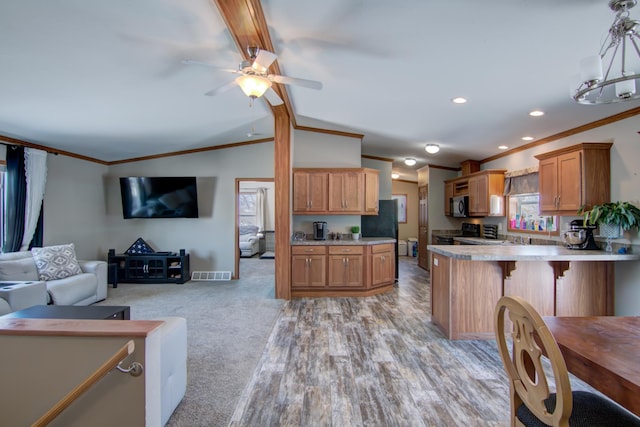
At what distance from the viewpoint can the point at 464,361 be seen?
9.43 feet

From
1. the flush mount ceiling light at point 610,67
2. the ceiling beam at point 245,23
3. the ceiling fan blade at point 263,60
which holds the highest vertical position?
the ceiling beam at point 245,23

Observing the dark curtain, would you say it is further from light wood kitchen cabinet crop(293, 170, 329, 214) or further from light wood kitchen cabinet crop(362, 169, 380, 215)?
light wood kitchen cabinet crop(362, 169, 380, 215)

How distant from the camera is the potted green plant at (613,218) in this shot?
10.7 feet

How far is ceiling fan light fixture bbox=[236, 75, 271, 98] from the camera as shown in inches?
103

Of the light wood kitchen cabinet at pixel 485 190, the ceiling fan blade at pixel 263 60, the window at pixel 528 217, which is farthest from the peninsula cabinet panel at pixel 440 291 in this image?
the light wood kitchen cabinet at pixel 485 190

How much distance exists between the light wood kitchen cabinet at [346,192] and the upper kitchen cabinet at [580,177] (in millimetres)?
2705

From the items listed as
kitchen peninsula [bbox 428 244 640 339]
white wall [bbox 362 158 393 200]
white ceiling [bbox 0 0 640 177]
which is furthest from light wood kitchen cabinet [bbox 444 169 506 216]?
kitchen peninsula [bbox 428 244 640 339]

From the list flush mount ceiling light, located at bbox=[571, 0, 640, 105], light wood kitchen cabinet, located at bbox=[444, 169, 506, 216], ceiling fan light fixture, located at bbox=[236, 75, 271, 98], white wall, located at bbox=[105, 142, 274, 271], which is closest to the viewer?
flush mount ceiling light, located at bbox=[571, 0, 640, 105]

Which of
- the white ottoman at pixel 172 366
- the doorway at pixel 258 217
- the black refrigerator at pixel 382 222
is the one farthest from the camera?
the doorway at pixel 258 217

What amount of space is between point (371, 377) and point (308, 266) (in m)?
2.58

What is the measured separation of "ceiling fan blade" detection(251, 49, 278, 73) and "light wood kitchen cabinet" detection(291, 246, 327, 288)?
304 cm

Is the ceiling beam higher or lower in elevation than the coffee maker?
higher

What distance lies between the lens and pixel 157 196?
617cm

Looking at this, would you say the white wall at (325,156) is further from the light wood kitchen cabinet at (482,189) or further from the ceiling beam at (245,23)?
the ceiling beam at (245,23)
